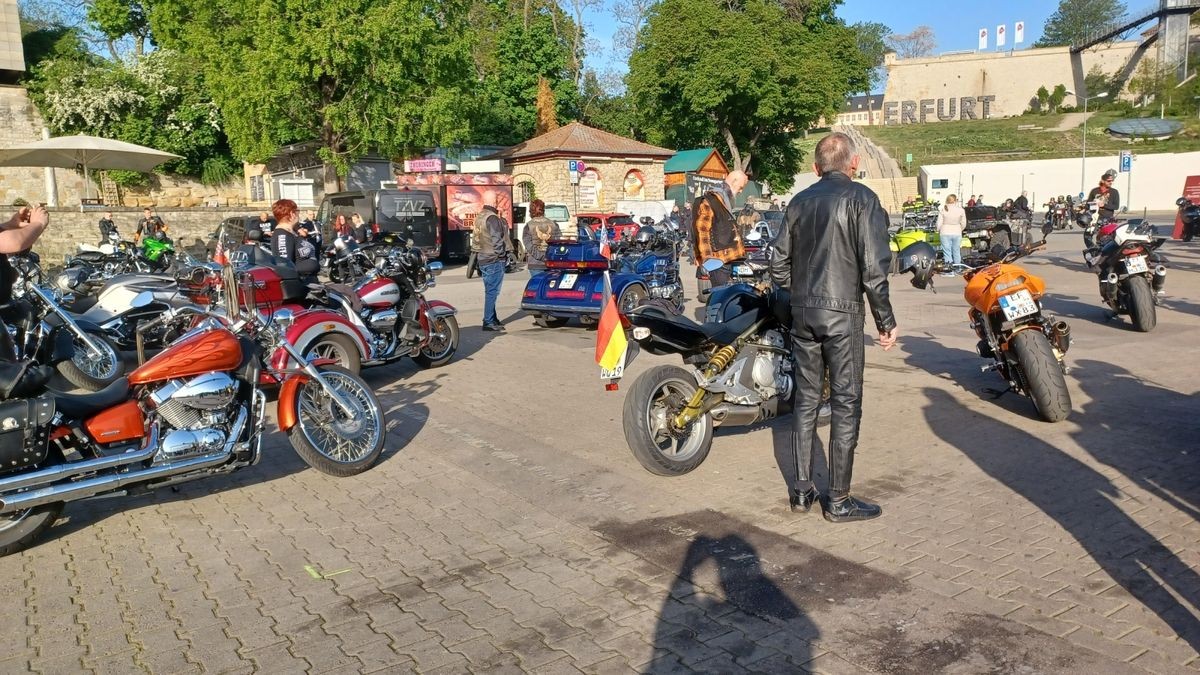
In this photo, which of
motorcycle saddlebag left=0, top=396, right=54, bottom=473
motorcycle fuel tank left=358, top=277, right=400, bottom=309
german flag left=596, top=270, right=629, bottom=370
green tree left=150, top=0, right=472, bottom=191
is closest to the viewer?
motorcycle saddlebag left=0, top=396, right=54, bottom=473

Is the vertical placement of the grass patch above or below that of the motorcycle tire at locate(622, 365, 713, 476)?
above

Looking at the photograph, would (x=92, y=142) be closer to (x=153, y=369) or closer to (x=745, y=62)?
(x=153, y=369)

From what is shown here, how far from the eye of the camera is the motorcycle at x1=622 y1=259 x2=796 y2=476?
5539 millimetres

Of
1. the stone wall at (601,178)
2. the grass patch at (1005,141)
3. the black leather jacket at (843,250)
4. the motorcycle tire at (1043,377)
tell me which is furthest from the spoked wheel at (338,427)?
the grass patch at (1005,141)

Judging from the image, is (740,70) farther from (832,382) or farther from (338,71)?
(832,382)

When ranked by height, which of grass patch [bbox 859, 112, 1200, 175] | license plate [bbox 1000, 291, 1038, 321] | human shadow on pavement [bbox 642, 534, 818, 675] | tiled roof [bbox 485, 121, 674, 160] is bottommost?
human shadow on pavement [bbox 642, 534, 818, 675]

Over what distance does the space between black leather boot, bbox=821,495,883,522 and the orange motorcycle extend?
2.43 meters

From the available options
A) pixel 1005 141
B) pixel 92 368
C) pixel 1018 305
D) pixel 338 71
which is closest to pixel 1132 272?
pixel 1018 305

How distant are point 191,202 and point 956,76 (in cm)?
9499

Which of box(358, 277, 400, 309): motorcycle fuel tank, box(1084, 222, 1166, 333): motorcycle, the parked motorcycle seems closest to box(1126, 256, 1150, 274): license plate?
box(1084, 222, 1166, 333): motorcycle

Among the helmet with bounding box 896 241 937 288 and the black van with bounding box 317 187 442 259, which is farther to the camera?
the black van with bounding box 317 187 442 259

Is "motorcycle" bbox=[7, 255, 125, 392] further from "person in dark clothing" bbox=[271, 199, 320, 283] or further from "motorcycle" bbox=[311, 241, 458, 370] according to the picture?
"motorcycle" bbox=[311, 241, 458, 370]

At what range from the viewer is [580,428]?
23.1 feet

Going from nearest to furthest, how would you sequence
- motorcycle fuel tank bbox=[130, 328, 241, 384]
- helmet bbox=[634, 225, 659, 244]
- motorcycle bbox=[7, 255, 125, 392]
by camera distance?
motorcycle fuel tank bbox=[130, 328, 241, 384], motorcycle bbox=[7, 255, 125, 392], helmet bbox=[634, 225, 659, 244]
